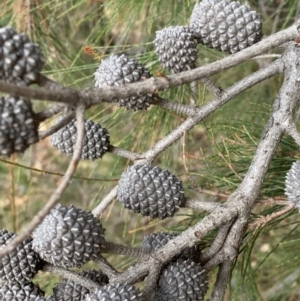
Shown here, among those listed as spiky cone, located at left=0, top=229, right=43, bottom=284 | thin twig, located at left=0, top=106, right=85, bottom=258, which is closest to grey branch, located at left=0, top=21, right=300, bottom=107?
thin twig, located at left=0, top=106, right=85, bottom=258

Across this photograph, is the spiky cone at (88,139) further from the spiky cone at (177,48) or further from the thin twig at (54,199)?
the thin twig at (54,199)

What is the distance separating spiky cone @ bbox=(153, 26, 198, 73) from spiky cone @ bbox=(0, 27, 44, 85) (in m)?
0.26

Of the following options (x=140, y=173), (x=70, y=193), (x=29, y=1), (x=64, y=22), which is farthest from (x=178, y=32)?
(x=70, y=193)

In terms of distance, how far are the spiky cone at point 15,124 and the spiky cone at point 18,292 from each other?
0.21 metres

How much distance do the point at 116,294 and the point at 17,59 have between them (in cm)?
26

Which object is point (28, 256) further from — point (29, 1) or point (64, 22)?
point (64, 22)

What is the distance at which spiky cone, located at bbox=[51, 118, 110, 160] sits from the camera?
73cm

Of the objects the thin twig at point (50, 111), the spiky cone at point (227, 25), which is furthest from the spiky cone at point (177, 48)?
the thin twig at point (50, 111)

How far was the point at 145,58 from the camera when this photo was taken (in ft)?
3.32

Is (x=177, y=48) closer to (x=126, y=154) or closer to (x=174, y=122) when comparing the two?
(x=126, y=154)

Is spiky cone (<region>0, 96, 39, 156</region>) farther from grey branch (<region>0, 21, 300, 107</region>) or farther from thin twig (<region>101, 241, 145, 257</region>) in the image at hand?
thin twig (<region>101, 241, 145, 257</region>)

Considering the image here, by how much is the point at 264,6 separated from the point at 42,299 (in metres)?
1.05

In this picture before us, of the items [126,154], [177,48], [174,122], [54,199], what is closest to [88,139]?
[126,154]

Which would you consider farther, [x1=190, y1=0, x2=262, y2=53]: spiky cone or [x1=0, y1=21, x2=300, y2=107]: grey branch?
[x1=190, y1=0, x2=262, y2=53]: spiky cone
